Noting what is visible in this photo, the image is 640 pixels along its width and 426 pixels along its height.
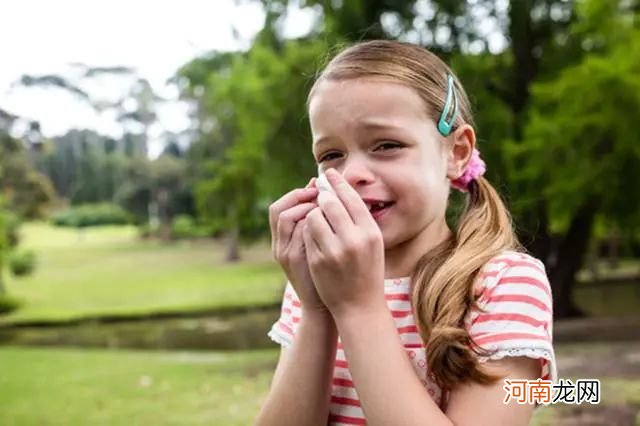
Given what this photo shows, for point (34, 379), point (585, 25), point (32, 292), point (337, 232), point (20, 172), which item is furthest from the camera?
point (32, 292)

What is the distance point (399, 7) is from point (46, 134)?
2419mm

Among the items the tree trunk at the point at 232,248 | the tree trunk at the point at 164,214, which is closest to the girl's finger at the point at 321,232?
the tree trunk at the point at 164,214

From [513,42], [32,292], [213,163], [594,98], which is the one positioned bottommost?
[32,292]

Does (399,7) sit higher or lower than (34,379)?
higher

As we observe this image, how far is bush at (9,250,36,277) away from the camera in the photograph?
638 centimetres

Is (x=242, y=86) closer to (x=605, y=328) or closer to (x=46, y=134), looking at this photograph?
(x=46, y=134)

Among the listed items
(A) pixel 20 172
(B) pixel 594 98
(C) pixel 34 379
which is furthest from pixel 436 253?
(A) pixel 20 172

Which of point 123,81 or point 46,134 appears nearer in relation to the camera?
point 46,134

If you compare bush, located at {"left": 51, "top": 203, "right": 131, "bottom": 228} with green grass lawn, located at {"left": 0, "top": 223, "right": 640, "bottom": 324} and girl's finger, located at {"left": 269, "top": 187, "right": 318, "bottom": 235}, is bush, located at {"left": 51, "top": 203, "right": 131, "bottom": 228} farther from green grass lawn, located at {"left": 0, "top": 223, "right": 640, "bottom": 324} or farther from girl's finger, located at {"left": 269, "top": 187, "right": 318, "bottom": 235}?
girl's finger, located at {"left": 269, "top": 187, "right": 318, "bottom": 235}

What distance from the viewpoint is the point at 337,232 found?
18.4 inches

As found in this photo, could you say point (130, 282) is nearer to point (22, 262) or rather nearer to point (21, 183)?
point (22, 262)

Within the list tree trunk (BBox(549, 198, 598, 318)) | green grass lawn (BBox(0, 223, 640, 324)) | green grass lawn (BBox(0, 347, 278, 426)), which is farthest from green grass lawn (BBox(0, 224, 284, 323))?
tree trunk (BBox(549, 198, 598, 318))

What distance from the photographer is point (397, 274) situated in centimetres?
56

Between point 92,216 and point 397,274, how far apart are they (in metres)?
6.28
